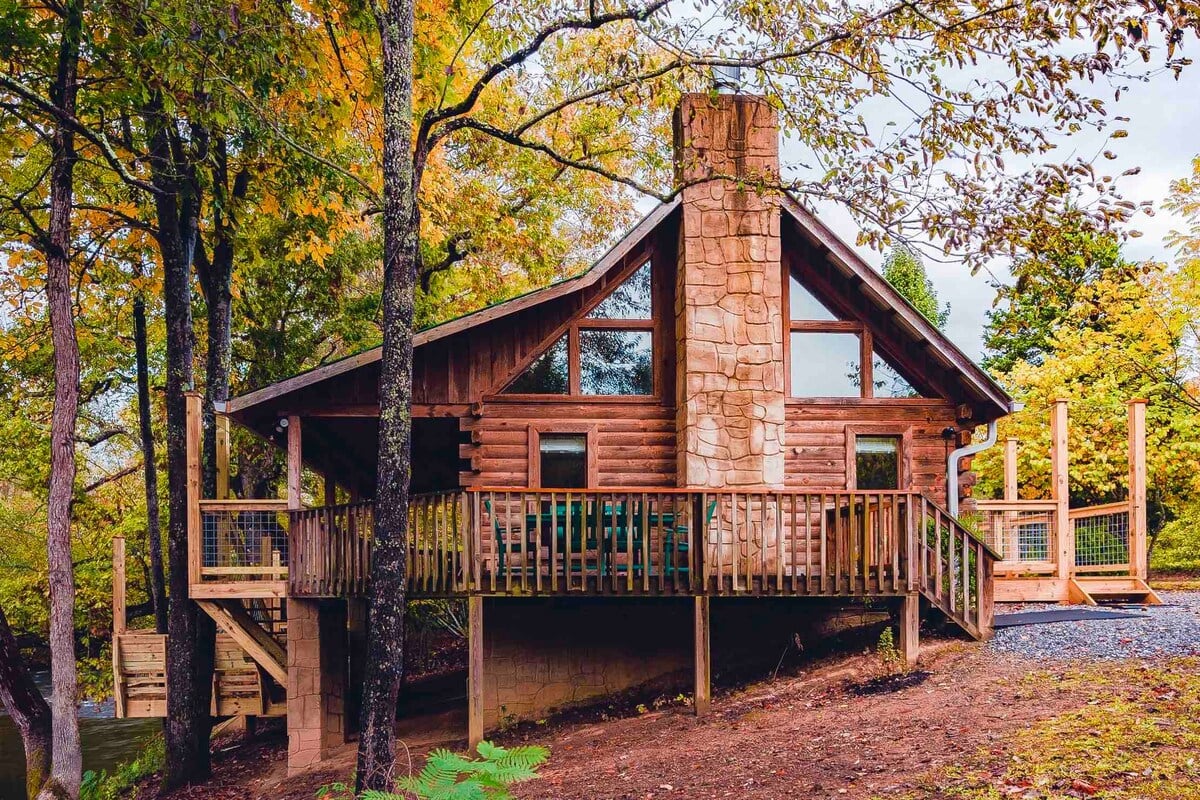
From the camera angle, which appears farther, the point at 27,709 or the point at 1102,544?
the point at 1102,544

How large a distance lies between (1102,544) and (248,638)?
1499cm

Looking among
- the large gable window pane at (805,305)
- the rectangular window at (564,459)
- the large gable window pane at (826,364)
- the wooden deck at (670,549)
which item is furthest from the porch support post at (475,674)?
the large gable window pane at (805,305)

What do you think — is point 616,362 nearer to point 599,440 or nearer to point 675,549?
point 599,440

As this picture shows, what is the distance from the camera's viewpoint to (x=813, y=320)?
16.4m

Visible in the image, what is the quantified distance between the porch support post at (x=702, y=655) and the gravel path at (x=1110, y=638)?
3.88m

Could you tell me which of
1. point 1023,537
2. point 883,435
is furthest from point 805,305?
point 1023,537

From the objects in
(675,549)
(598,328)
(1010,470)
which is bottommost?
(675,549)

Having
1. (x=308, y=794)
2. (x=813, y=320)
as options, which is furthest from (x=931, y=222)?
(x=308, y=794)

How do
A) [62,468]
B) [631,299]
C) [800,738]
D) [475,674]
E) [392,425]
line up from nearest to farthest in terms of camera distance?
1. [392,425]
2. [800,738]
3. [475,674]
4. [62,468]
5. [631,299]

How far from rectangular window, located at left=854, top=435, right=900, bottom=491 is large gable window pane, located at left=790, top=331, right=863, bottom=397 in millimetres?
802

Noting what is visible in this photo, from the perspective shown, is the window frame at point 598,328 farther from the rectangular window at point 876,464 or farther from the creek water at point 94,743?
the creek water at point 94,743

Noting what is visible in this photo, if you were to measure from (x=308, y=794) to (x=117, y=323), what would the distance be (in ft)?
48.8

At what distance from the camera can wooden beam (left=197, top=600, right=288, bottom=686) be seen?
52.3 feet

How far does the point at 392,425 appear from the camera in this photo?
425 inches
